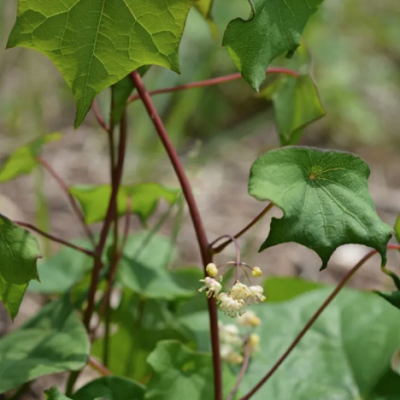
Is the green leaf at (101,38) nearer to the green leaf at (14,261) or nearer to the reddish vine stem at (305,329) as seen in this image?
the green leaf at (14,261)

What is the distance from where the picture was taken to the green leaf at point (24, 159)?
112cm

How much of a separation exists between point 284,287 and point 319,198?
77cm

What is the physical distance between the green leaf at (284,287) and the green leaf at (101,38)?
89 centimetres

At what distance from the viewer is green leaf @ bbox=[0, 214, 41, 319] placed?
28.8 inches

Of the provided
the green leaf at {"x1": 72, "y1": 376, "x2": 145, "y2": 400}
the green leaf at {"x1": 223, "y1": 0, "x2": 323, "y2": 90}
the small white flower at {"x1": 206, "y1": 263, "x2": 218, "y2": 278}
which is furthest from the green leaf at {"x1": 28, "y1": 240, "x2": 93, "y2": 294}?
the green leaf at {"x1": 223, "y1": 0, "x2": 323, "y2": 90}

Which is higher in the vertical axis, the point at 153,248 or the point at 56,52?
the point at 56,52

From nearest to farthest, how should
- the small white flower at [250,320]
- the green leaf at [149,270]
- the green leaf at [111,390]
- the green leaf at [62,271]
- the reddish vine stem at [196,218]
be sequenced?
the reddish vine stem at [196,218]
the green leaf at [111,390]
the small white flower at [250,320]
the green leaf at [149,270]
the green leaf at [62,271]

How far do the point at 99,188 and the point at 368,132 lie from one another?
214 cm

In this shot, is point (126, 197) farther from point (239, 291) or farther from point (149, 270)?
point (239, 291)

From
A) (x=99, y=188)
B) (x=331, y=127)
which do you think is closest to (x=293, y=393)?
(x=99, y=188)

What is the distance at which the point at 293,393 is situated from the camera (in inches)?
40.3

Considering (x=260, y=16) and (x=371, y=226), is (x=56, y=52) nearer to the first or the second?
(x=260, y=16)

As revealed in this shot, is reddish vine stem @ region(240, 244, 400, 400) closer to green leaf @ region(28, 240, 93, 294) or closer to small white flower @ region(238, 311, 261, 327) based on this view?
small white flower @ region(238, 311, 261, 327)

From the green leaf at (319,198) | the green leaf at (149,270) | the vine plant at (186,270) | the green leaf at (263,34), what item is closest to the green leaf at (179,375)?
the vine plant at (186,270)
